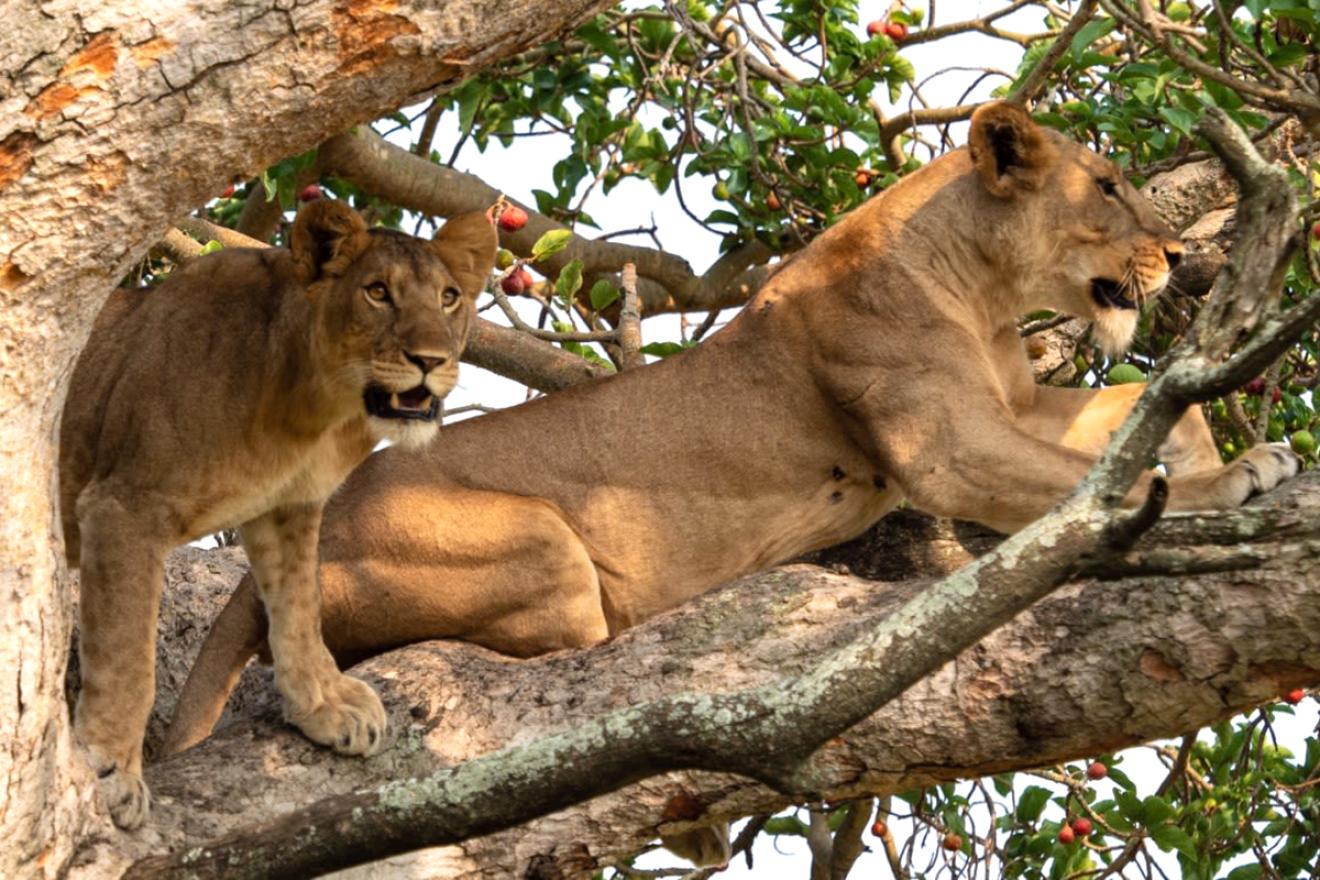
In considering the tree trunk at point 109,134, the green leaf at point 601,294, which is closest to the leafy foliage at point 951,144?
the green leaf at point 601,294

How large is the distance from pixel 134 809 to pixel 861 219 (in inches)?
118

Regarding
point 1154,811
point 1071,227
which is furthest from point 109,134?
point 1154,811

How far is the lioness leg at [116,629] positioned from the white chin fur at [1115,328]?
114 inches

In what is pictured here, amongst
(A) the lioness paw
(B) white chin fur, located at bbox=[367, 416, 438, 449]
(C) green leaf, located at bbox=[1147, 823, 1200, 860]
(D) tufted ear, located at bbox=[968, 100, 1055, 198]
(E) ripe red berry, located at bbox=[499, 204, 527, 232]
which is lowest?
(A) the lioness paw

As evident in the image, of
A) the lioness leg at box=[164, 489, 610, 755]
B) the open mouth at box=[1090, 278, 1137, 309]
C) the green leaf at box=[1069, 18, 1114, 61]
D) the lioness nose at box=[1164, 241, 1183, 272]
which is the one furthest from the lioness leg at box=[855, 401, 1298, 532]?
the green leaf at box=[1069, 18, 1114, 61]

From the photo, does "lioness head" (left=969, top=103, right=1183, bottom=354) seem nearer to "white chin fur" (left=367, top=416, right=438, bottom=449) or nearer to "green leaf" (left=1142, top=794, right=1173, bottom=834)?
"green leaf" (left=1142, top=794, right=1173, bottom=834)

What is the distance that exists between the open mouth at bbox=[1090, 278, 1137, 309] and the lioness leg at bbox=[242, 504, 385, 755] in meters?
2.50

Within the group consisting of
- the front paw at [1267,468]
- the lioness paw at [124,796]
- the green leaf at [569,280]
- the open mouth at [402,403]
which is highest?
the green leaf at [569,280]

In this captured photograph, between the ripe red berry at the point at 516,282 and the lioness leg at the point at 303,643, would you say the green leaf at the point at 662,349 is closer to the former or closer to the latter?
the ripe red berry at the point at 516,282

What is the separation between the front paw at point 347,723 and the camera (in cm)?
454

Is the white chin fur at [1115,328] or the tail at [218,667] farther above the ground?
the white chin fur at [1115,328]

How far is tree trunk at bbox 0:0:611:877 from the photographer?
3.23 meters

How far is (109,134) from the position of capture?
10.7ft

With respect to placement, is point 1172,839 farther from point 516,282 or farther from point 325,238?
point 325,238
